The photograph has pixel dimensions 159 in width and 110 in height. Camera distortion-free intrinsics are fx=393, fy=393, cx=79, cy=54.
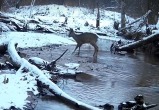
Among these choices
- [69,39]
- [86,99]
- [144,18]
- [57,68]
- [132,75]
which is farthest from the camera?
[144,18]

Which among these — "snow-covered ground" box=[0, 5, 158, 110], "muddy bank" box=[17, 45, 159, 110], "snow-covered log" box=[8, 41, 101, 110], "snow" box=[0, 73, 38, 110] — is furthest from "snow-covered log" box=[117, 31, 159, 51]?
"snow" box=[0, 73, 38, 110]

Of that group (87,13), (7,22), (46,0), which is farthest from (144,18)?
(46,0)

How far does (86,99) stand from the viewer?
36.8 ft

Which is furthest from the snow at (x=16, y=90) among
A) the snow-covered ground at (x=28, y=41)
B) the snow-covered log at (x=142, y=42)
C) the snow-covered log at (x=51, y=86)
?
the snow-covered log at (x=142, y=42)

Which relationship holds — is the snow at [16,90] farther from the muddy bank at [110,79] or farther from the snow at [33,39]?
the snow at [33,39]

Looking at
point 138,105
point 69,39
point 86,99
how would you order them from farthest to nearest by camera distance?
point 69,39 → point 86,99 → point 138,105

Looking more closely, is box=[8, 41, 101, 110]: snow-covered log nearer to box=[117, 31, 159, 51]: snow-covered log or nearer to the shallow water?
the shallow water

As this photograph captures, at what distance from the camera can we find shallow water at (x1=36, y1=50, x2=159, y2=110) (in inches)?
440

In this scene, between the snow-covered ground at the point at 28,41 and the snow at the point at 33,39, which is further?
the snow at the point at 33,39

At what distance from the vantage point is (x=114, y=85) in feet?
44.2

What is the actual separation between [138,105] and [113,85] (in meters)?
3.54

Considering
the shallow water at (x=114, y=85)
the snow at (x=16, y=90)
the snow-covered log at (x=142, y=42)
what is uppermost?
the snow-covered log at (x=142, y=42)

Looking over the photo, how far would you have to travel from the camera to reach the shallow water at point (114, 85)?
1116cm

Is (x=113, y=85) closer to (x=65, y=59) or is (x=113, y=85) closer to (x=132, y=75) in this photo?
(x=132, y=75)
